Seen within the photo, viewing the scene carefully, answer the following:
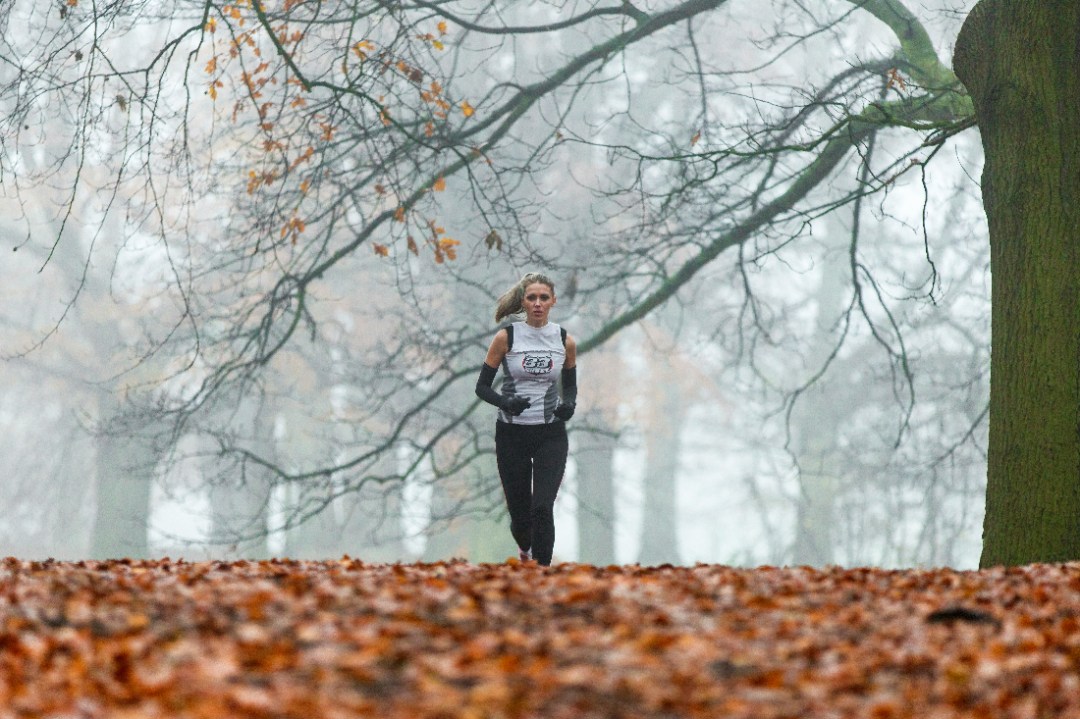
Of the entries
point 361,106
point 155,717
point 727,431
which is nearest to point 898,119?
point 361,106

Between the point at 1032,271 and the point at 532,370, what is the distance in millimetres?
2825

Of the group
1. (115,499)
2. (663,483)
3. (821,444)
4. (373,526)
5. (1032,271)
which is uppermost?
(821,444)

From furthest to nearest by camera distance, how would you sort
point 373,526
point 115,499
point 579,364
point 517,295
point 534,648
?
point 373,526, point 579,364, point 115,499, point 517,295, point 534,648

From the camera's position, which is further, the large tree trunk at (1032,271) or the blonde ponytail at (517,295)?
the blonde ponytail at (517,295)

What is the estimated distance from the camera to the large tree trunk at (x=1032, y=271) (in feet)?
22.4

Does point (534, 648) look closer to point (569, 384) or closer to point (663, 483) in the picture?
point (569, 384)

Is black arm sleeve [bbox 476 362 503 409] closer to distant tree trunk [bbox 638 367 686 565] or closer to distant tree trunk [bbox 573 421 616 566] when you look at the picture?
distant tree trunk [bbox 573 421 616 566]

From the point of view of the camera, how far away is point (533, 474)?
23.3ft

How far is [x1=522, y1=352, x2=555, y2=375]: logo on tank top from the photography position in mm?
6945

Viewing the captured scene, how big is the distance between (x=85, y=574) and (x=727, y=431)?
2468cm

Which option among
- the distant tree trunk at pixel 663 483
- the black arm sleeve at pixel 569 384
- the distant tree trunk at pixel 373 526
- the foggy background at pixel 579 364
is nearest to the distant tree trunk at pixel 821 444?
the foggy background at pixel 579 364

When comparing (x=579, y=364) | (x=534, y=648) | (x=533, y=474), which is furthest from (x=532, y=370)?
(x=579, y=364)

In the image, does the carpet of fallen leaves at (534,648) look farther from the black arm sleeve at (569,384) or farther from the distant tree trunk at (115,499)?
the distant tree trunk at (115,499)

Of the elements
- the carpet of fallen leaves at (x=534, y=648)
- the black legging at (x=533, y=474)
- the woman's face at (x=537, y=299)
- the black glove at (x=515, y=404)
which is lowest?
the carpet of fallen leaves at (x=534, y=648)
